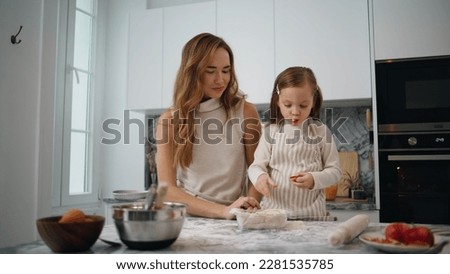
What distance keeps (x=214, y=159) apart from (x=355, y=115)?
748 millimetres

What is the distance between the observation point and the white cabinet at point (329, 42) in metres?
1.18

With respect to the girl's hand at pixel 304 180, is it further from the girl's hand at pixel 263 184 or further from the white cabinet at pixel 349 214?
the white cabinet at pixel 349 214

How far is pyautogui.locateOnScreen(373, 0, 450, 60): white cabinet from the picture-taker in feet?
3.35

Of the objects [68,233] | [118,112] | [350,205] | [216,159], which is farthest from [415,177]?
[68,233]

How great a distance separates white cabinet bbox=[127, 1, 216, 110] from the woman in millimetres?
335

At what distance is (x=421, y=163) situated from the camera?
3.24ft

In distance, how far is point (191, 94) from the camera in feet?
2.72

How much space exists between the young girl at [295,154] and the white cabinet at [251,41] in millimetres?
398

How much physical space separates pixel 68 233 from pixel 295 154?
516 millimetres

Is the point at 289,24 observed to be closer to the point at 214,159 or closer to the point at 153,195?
the point at 214,159

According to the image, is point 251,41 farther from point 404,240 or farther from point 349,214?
point 404,240

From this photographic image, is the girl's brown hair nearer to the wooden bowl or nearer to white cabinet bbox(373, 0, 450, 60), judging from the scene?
white cabinet bbox(373, 0, 450, 60)

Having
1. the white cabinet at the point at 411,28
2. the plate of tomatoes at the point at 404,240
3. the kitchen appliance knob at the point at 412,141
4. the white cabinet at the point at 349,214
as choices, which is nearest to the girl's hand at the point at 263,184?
the plate of tomatoes at the point at 404,240

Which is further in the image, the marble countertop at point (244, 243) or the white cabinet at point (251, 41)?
the white cabinet at point (251, 41)
